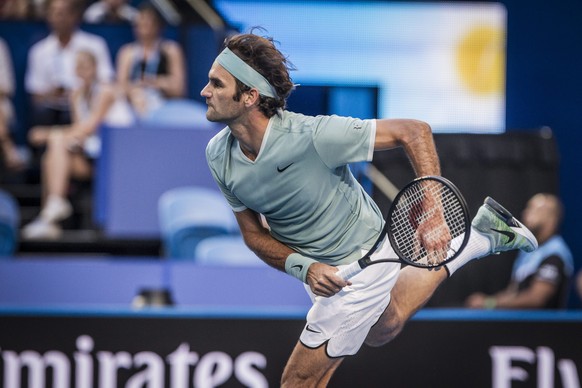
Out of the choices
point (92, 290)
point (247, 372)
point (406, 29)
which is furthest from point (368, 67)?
point (247, 372)

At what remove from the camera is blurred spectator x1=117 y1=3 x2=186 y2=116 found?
8.20m

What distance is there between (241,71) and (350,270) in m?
0.81

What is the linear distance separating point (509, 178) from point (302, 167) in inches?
164

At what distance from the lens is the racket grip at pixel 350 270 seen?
3916mm

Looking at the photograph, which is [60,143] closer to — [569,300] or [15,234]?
[15,234]

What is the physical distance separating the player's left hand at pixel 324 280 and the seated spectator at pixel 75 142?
4.10 meters

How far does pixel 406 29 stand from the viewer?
11000 mm

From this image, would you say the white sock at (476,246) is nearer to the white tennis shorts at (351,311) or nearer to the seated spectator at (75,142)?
the white tennis shorts at (351,311)

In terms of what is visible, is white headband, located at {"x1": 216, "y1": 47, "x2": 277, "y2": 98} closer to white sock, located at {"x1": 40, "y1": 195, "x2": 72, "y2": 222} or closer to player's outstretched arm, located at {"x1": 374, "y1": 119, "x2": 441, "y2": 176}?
player's outstretched arm, located at {"x1": 374, "y1": 119, "x2": 441, "y2": 176}

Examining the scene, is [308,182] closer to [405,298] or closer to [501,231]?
[405,298]

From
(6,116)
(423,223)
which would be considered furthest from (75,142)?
(423,223)

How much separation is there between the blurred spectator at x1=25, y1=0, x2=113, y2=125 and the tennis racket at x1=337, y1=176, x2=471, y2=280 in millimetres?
4619

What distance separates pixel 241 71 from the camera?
3.95m

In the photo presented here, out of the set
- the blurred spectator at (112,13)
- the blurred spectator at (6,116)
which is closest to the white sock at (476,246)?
the blurred spectator at (6,116)
